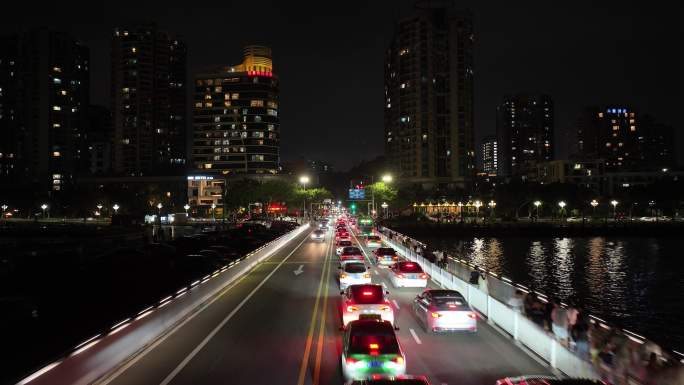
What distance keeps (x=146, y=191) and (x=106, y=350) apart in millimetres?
153980

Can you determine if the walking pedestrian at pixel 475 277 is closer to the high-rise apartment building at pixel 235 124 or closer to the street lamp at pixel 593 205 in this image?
the street lamp at pixel 593 205

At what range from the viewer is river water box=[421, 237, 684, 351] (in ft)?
127

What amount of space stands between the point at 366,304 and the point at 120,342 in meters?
7.80

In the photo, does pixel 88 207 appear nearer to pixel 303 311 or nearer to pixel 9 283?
pixel 9 283

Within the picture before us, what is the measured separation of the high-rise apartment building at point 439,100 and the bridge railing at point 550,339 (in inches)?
5820

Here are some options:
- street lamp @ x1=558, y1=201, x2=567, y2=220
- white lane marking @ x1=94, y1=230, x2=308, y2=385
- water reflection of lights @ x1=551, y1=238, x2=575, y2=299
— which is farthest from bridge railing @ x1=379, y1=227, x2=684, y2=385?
street lamp @ x1=558, y1=201, x2=567, y2=220

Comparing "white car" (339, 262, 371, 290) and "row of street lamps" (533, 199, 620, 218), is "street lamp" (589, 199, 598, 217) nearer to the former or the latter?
"row of street lamps" (533, 199, 620, 218)

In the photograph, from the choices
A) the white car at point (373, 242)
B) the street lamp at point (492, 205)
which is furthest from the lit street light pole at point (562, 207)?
the white car at point (373, 242)

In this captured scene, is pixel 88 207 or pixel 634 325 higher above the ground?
pixel 88 207

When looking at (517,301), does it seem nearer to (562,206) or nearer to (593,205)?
(562,206)

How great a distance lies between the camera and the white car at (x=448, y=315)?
17.9m

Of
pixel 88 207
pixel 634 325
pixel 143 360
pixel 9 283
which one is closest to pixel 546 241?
pixel 634 325

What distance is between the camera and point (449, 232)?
112812 millimetres

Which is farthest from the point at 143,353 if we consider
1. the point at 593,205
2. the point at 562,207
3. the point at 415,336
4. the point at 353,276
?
the point at 593,205
